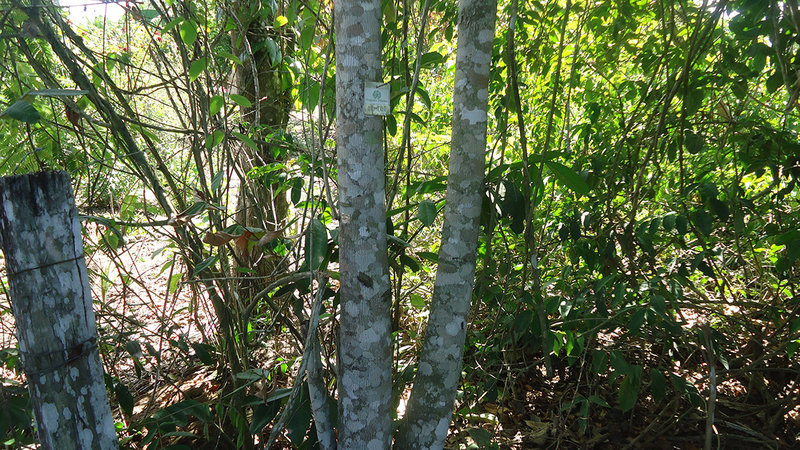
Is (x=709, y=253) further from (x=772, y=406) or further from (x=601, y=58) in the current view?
(x=601, y=58)

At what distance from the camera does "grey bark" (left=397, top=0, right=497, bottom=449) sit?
1.36m

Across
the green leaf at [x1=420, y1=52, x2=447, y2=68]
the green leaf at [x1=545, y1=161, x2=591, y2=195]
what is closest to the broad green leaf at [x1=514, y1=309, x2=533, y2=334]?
the green leaf at [x1=545, y1=161, x2=591, y2=195]

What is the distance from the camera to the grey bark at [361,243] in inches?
49.3

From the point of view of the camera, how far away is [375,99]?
1.25 m

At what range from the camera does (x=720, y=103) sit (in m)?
2.28

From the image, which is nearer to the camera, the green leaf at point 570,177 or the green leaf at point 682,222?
the green leaf at point 570,177

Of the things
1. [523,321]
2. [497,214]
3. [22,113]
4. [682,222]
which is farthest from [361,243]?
[682,222]

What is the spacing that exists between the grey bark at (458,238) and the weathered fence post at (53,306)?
0.84m

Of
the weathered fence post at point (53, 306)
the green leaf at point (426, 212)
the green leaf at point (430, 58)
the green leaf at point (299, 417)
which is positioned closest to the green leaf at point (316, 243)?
the green leaf at point (426, 212)

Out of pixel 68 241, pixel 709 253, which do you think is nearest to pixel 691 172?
pixel 709 253

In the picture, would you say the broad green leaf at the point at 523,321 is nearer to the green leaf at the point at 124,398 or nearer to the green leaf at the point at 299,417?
the green leaf at the point at 299,417

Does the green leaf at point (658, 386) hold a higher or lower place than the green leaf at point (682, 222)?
lower

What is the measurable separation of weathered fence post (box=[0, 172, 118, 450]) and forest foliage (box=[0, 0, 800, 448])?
0.21 meters

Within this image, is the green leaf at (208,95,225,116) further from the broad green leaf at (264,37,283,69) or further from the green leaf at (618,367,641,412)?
the green leaf at (618,367,641,412)
